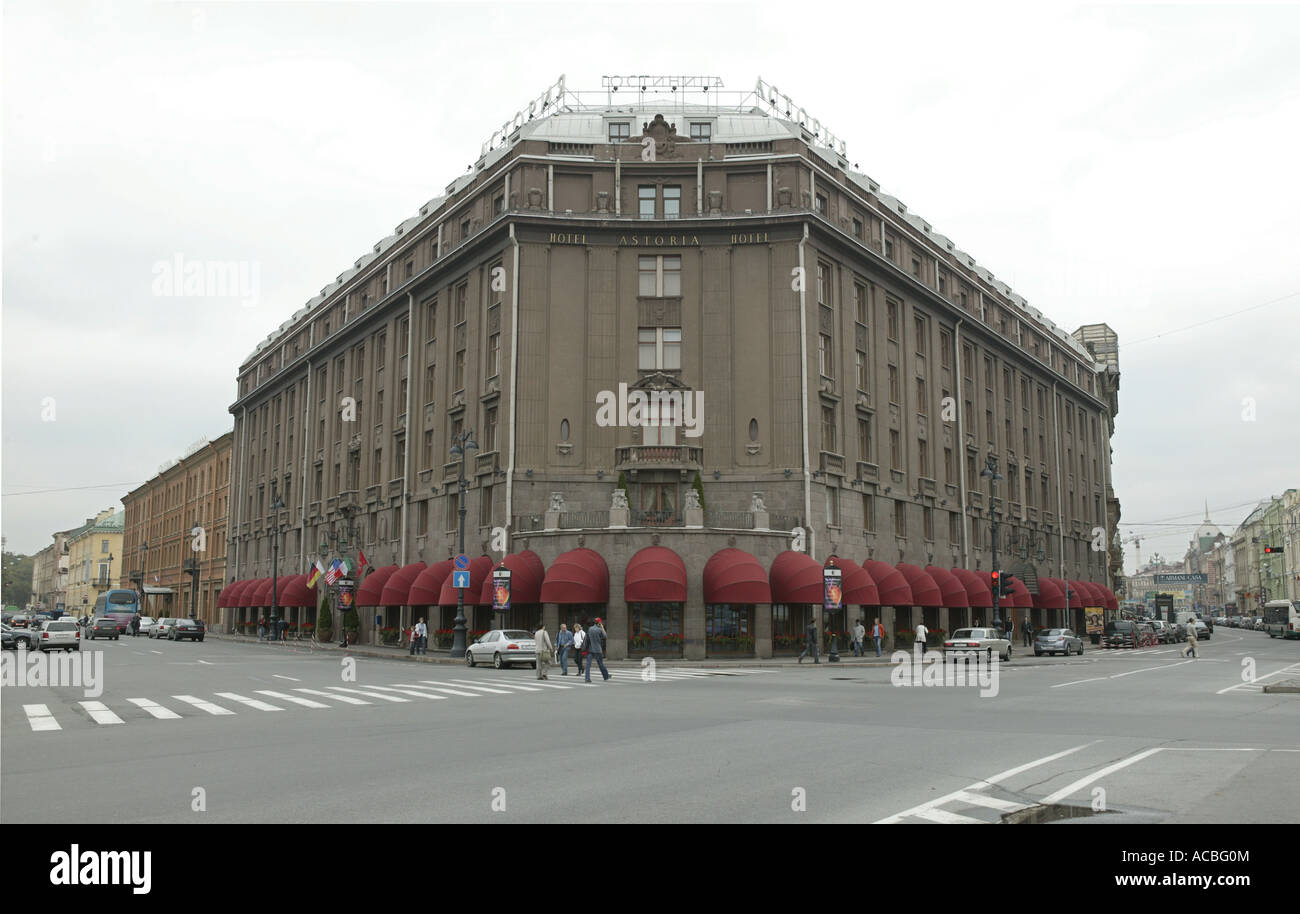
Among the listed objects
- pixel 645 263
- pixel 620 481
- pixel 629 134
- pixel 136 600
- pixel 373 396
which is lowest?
pixel 136 600

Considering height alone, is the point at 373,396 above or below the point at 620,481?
above

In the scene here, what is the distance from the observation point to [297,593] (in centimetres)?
6819

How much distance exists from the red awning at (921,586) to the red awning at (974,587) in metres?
3.84

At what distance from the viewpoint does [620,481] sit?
45.4 m

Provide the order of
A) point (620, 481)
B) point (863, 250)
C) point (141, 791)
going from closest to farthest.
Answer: point (141, 791)
point (620, 481)
point (863, 250)

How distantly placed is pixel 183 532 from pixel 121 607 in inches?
1071

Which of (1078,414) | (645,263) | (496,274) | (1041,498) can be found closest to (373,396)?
(496,274)

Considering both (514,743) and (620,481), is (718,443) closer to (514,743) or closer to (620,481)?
(620,481)

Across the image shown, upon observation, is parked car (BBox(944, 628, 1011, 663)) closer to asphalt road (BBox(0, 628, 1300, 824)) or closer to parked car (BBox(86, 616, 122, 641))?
asphalt road (BBox(0, 628, 1300, 824))

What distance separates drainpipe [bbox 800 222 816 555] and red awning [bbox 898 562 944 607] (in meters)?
7.99

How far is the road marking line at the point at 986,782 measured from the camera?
29.1 ft

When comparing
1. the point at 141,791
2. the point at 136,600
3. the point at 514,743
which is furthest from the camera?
the point at 136,600

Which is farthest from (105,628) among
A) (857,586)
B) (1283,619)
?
(1283,619)
